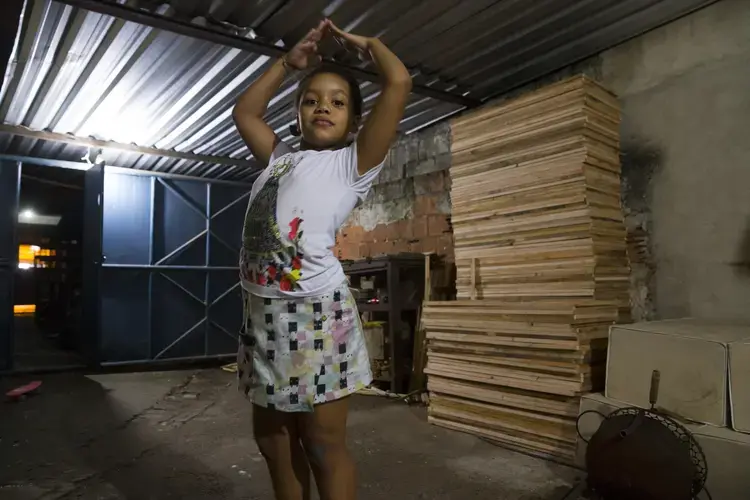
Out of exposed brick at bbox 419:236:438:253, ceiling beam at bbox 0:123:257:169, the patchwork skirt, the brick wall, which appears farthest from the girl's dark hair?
ceiling beam at bbox 0:123:257:169

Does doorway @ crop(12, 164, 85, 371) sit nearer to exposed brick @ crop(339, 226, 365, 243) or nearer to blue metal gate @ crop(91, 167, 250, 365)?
blue metal gate @ crop(91, 167, 250, 365)

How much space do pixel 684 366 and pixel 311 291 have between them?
1.90m

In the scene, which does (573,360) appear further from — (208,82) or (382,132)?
(208,82)

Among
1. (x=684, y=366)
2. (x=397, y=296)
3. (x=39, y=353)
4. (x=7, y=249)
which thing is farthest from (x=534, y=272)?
(x=39, y=353)

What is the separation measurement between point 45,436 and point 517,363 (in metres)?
3.14

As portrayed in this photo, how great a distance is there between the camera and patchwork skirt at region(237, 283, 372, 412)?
3.94 ft

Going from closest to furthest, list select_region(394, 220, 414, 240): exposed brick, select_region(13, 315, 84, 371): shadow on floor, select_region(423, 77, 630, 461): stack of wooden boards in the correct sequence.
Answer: select_region(423, 77, 630, 461): stack of wooden boards
select_region(394, 220, 414, 240): exposed brick
select_region(13, 315, 84, 371): shadow on floor

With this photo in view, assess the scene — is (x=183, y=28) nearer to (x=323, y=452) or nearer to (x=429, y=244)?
(x=429, y=244)

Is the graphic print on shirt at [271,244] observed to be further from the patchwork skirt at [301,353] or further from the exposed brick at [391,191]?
the exposed brick at [391,191]

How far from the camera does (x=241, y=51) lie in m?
3.70

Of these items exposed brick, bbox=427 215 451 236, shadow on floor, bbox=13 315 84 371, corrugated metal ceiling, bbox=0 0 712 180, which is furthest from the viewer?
shadow on floor, bbox=13 315 84 371

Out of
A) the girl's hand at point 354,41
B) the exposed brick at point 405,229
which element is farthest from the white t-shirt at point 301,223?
the exposed brick at point 405,229

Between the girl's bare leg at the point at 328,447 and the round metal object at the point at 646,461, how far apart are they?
1.39m

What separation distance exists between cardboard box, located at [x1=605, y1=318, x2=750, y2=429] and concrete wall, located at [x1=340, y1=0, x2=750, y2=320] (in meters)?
0.54
